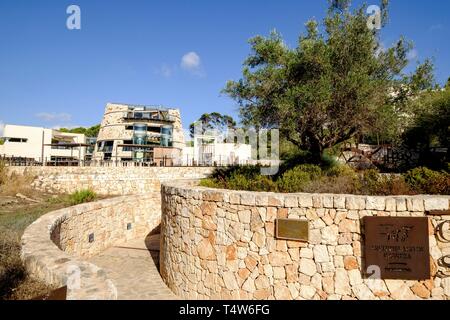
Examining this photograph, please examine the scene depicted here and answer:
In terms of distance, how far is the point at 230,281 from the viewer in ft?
22.0

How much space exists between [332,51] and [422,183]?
5.04 m

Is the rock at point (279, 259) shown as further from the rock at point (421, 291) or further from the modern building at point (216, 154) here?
Result: the modern building at point (216, 154)

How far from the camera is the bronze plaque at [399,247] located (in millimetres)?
5379

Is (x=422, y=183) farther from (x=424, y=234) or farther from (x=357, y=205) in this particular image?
(x=357, y=205)

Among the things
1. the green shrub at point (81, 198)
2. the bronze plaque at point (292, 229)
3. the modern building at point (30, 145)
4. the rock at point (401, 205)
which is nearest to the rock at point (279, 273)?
the bronze plaque at point (292, 229)

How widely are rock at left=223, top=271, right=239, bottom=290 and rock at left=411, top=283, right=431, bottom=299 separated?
12.1ft

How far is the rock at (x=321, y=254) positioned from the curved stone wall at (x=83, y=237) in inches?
159

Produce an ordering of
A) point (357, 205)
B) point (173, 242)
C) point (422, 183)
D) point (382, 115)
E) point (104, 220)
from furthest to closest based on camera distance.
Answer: point (104, 220) → point (382, 115) → point (173, 242) → point (422, 183) → point (357, 205)

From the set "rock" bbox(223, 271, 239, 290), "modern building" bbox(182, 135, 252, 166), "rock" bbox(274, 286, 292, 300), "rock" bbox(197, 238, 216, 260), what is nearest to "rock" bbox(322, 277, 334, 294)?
"rock" bbox(274, 286, 292, 300)

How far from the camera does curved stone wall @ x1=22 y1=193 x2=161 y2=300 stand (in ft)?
13.8

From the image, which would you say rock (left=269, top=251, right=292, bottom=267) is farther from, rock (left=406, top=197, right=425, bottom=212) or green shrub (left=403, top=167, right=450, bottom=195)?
green shrub (left=403, top=167, right=450, bottom=195)

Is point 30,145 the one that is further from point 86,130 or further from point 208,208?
point 208,208
